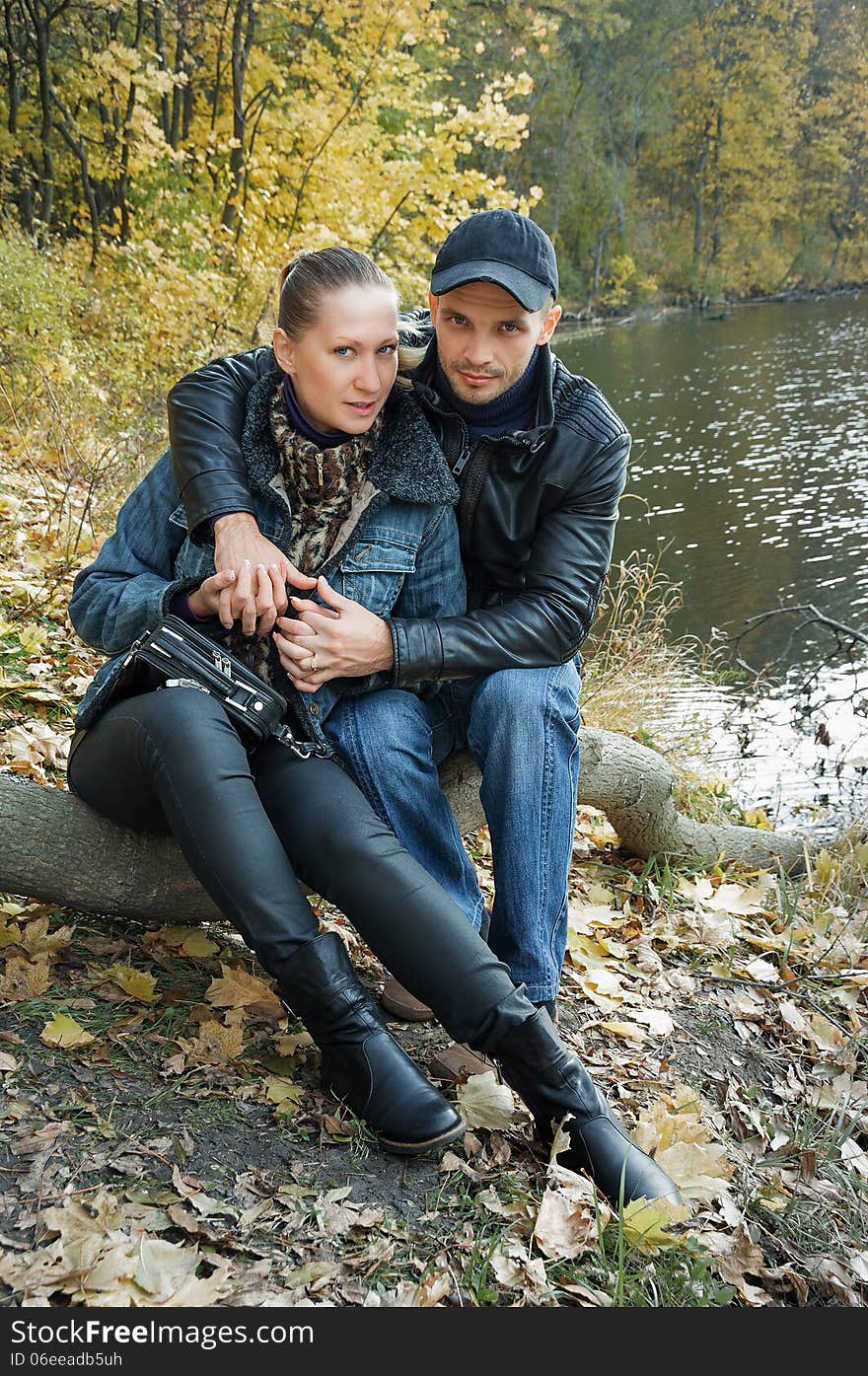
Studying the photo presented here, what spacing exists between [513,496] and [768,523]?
32.5 ft

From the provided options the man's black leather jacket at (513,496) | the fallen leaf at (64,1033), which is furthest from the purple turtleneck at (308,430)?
the fallen leaf at (64,1033)

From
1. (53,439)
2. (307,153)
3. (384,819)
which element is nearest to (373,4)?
(307,153)

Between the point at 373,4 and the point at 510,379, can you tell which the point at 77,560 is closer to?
the point at 510,379

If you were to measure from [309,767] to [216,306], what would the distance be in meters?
8.48

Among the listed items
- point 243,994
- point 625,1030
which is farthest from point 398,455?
point 625,1030

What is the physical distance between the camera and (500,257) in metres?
2.63

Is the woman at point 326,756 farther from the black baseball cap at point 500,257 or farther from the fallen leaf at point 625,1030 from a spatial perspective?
the fallen leaf at point 625,1030

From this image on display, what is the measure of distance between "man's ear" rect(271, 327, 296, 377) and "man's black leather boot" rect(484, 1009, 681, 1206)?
5.24 ft

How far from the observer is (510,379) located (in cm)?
275

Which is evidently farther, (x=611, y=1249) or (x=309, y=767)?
(x=309, y=767)

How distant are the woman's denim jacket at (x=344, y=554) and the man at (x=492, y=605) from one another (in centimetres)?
6

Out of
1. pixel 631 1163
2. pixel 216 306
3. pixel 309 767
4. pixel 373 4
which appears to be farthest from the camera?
pixel 373 4

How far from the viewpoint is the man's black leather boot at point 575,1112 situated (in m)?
2.23

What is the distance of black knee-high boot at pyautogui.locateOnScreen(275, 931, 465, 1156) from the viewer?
7.22 feet
